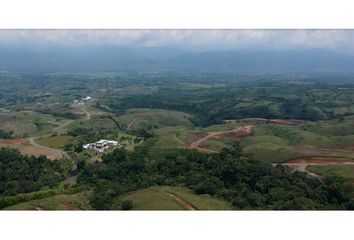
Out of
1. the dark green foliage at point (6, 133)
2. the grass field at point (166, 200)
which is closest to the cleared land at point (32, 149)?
the dark green foliage at point (6, 133)

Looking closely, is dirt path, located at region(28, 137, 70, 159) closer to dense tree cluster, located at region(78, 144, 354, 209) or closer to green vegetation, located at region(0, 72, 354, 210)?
green vegetation, located at region(0, 72, 354, 210)

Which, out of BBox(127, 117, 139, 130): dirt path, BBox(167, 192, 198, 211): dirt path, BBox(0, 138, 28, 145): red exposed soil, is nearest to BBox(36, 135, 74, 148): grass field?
BBox(0, 138, 28, 145): red exposed soil

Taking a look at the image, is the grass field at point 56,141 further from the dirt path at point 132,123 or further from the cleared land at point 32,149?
the dirt path at point 132,123

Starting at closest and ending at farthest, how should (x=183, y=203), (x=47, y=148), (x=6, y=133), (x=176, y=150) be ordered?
1. (x=183, y=203)
2. (x=176, y=150)
3. (x=47, y=148)
4. (x=6, y=133)

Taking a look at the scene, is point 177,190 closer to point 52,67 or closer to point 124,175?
point 124,175

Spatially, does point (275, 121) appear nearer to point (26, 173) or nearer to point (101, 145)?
point (101, 145)

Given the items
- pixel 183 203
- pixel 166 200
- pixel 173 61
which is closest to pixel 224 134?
pixel 166 200
